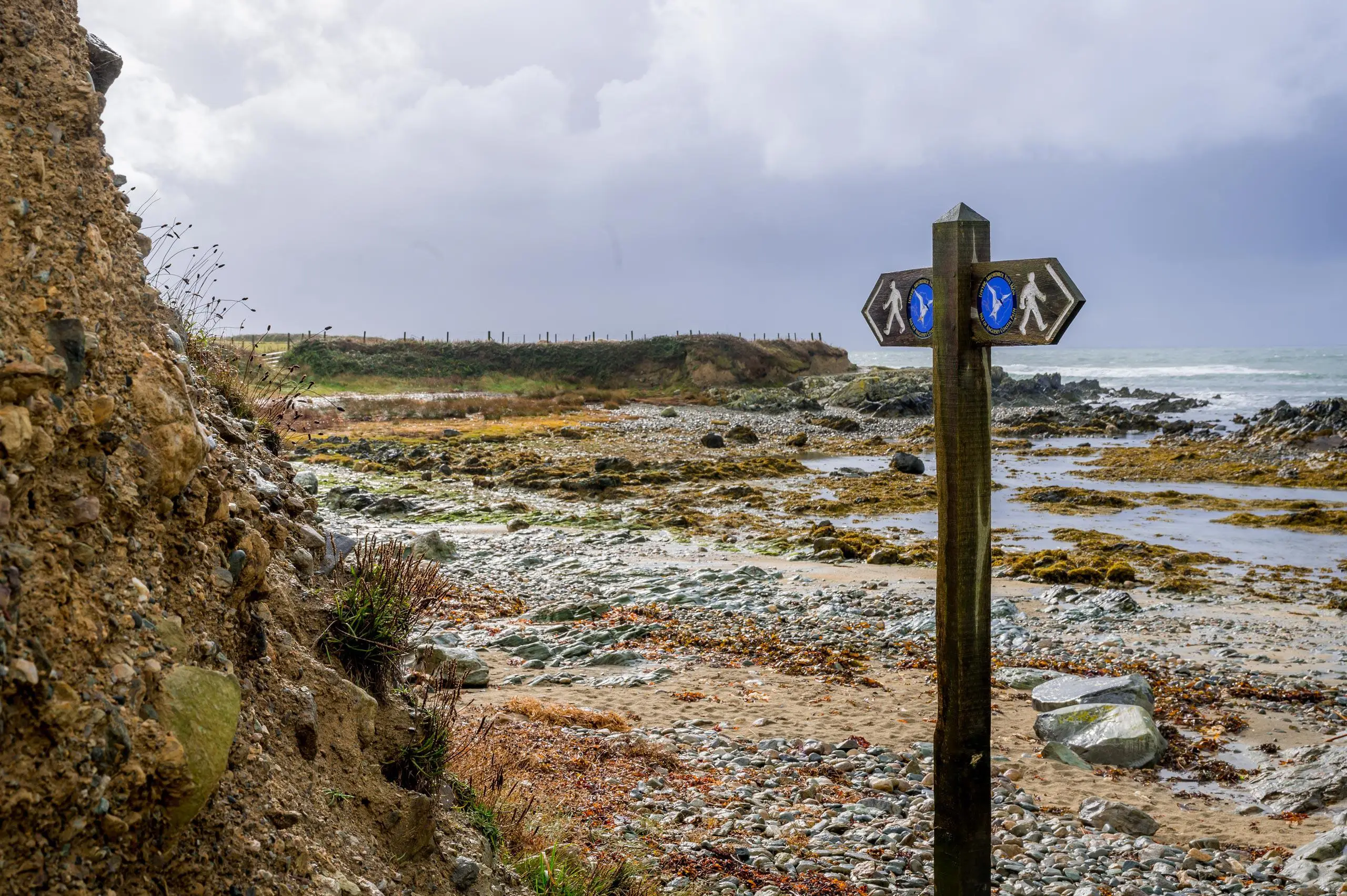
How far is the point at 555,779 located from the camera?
6055 mm

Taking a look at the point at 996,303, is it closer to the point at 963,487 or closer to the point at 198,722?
the point at 963,487

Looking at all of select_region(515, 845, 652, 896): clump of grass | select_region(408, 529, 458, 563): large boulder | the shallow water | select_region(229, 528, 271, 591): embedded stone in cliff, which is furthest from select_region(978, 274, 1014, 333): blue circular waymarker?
select_region(408, 529, 458, 563): large boulder

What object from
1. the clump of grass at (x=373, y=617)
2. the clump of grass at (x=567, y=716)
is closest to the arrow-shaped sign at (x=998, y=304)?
the clump of grass at (x=373, y=617)

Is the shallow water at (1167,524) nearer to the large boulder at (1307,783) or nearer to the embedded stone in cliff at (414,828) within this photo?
the large boulder at (1307,783)

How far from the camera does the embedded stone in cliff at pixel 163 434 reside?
2.89 meters

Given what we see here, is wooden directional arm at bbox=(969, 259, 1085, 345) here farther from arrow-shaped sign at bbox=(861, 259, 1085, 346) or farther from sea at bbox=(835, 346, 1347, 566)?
sea at bbox=(835, 346, 1347, 566)

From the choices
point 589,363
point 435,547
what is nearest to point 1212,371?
point 589,363

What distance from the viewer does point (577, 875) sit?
14.1ft

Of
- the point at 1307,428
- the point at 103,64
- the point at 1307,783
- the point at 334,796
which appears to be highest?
the point at 103,64

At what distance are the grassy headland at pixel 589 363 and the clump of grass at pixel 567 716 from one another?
58.5 m

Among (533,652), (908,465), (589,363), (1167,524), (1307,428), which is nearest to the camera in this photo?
(533,652)

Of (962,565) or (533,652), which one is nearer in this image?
(962,565)

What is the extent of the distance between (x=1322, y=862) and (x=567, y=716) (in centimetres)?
528

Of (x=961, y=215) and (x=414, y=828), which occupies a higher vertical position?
(x=961, y=215)
